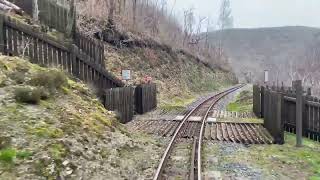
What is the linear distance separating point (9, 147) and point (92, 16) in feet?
89.4

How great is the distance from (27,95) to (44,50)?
508 centimetres

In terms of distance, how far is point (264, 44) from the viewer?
6747 inches

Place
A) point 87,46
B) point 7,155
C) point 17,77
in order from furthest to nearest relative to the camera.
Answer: point 87,46
point 17,77
point 7,155

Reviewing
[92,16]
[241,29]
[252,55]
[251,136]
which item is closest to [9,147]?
[251,136]

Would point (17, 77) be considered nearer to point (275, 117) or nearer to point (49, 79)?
point (49, 79)

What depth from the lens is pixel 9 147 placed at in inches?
294

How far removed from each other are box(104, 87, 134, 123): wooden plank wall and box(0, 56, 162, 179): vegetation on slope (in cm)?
329

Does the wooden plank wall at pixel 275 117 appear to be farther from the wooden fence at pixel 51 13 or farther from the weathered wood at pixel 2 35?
the wooden fence at pixel 51 13

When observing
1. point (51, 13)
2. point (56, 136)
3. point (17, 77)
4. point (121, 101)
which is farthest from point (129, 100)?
point (56, 136)

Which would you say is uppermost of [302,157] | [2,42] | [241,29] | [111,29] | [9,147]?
[241,29]

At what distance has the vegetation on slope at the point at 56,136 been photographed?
293 inches

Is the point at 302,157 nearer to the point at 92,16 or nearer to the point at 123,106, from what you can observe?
the point at 123,106

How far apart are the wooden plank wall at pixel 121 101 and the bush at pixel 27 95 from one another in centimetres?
608

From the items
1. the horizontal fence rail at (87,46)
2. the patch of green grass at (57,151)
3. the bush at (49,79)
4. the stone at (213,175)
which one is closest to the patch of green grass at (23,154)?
the patch of green grass at (57,151)
